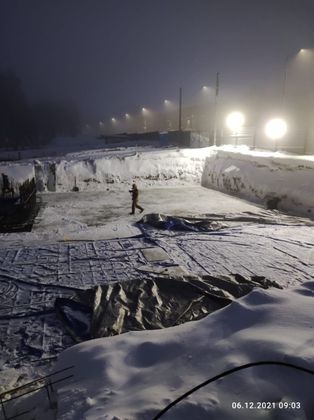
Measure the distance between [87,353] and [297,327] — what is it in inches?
89.6

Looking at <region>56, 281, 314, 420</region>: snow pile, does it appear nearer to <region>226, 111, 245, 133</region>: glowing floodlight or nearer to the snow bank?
the snow bank

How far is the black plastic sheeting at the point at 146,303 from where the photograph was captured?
4.97 metres

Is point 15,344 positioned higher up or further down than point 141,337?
further down

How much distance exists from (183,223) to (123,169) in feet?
31.3

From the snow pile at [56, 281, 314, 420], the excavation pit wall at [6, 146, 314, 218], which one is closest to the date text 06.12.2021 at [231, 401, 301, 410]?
the snow pile at [56, 281, 314, 420]

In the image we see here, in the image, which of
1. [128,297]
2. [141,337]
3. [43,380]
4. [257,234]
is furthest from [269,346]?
[257,234]

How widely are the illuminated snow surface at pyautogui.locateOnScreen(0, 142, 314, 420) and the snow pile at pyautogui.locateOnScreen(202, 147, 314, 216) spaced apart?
52mm

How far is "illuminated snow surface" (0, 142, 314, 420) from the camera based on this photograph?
265 cm

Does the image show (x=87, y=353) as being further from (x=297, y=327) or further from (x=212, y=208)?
(x=212, y=208)

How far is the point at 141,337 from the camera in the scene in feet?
13.4

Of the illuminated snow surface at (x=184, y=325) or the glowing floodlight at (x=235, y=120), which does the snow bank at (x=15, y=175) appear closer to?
the illuminated snow surface at (x=184, y=325)

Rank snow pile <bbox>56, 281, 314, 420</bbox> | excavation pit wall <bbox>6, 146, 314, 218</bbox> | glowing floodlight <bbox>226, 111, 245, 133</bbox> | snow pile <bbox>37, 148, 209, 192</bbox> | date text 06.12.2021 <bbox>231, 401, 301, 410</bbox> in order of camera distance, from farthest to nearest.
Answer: glowing floodlight <bbox>226, 111, 245, 133</bbox> → snow pile <bbox>37, 148, 209, 192</bbox> → excavation pit wall <bbox>6, 146, 314, 218</bbox> → snow pile <bbox>56, 281, 314, 420</bbox> → date text 06.12.2021 <bbox>231, 401, 301, 410</bbox>

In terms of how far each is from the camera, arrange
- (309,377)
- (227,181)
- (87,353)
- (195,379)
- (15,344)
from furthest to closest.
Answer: (227,181)
(15,344)
(87,353)
(195,379)
(309,377)

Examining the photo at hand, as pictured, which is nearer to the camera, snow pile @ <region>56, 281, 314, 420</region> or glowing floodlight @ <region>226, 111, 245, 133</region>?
snow pile @ <region>56, 281, 314, 420</region>
